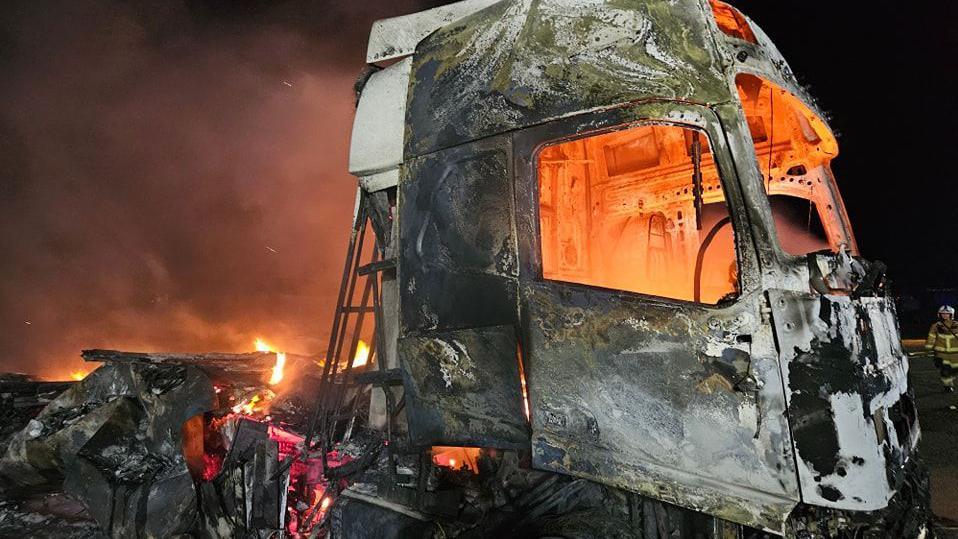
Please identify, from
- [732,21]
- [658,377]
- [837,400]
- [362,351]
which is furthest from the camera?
[362,351]

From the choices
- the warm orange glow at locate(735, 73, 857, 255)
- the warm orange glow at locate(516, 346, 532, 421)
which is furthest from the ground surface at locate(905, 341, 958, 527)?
the warm orange glow at locate(516, 346, 532, 421)

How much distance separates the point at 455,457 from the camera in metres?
3.19

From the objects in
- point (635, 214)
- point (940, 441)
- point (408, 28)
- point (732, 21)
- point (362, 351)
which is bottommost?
point (940, 441)

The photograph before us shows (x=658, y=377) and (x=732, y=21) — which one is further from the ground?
(x=732, y=21)

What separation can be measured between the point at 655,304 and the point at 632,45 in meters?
1.42

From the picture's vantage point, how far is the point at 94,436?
399 cm

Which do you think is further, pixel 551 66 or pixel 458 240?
pixel 458 240

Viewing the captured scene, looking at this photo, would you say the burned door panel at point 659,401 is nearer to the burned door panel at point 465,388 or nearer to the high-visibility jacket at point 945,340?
the burned door panel at point 465,388

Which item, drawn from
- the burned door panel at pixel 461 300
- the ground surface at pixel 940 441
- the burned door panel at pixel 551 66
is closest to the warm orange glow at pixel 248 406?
the burned door panel at pixel 461 300

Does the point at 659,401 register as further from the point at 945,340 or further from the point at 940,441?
the point at 945,340

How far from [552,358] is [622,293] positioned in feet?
1.69

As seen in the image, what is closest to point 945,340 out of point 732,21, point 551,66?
point 732,21

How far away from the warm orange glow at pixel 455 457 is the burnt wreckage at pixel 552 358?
3 cm

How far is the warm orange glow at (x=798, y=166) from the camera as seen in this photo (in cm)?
338
